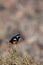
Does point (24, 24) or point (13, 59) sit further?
point (24, 24)

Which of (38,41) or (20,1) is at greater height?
(20,1)

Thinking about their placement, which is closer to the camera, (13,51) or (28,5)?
(13,51)

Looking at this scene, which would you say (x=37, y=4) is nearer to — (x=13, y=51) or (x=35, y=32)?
(x=35, y=32)

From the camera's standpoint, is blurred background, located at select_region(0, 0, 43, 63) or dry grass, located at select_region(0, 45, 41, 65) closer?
dry grass, located at select_region(0, 45, 41, 65)

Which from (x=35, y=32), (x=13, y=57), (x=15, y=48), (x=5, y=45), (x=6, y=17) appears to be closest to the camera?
(x=13, y=57)

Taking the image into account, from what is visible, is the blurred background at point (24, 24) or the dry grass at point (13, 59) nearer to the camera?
the dry grass at point (13, 59)

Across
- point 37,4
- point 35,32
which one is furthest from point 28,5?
point 35,32

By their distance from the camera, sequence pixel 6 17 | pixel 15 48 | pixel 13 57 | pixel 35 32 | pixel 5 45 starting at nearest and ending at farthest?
1. pixel 13 57
2. pixel 15 48
3. pixel 5 45
4. pixel 35 32
5. pixel 6 17

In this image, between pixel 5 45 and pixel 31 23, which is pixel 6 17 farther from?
pixel 5 45
